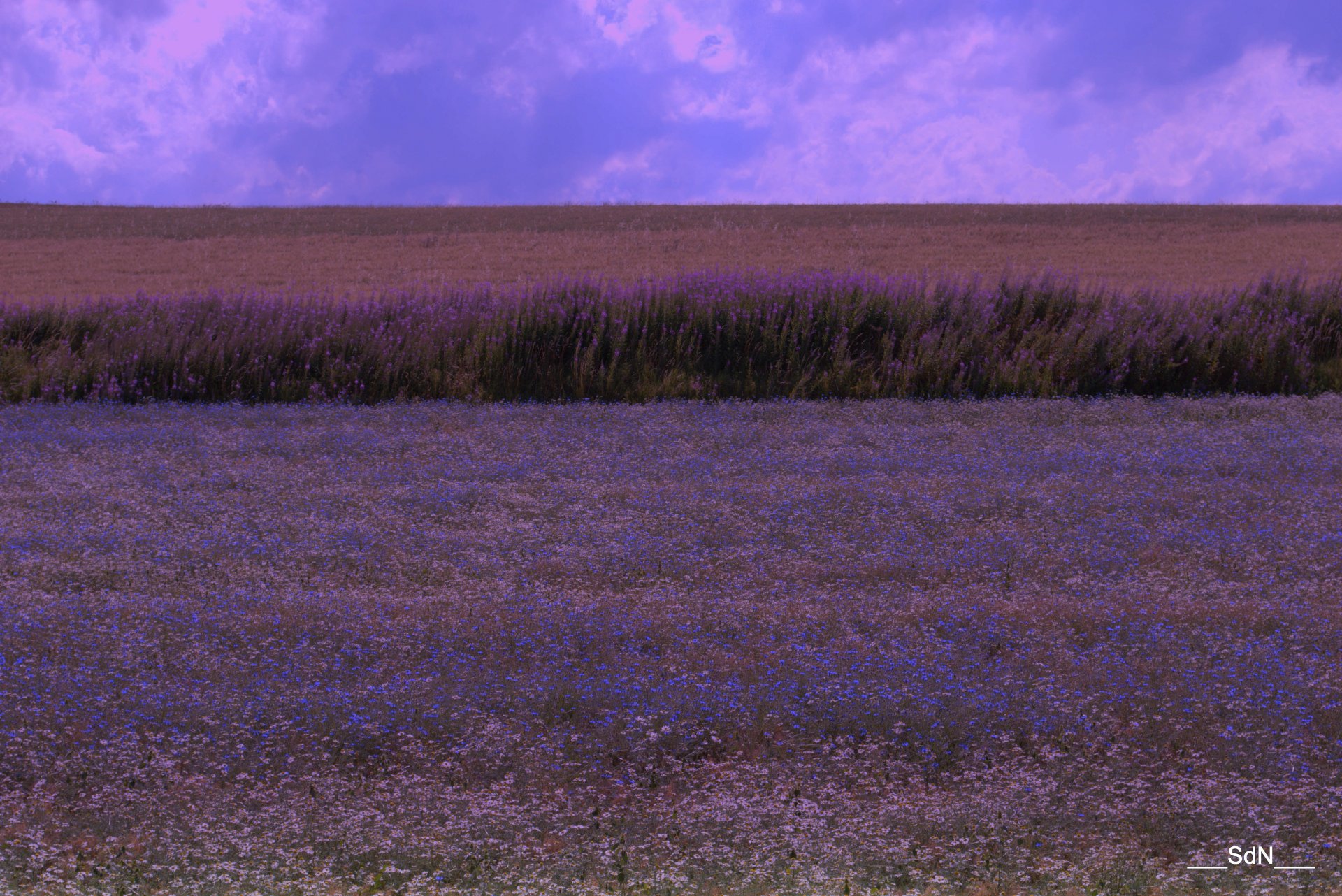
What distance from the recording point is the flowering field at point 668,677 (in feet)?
9.98

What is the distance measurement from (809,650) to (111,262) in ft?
103

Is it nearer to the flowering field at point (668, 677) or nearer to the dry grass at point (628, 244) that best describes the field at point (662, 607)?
the flowering field at point (668, 677)

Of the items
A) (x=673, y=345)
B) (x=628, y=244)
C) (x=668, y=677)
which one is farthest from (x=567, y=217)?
(x=668, y=677)

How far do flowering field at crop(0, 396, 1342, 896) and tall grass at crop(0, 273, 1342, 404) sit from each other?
3851 mm

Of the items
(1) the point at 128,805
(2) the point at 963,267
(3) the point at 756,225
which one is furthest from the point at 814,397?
(3) the point at 756,225

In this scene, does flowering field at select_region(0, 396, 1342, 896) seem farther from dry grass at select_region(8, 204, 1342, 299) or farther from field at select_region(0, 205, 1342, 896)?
dry grass at select_region(8, 204, 1342, 299)

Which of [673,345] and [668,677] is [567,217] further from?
[668,677]

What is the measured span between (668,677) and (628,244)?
1212 inches

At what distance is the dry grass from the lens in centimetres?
2564

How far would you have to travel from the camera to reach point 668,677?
13.5 ft

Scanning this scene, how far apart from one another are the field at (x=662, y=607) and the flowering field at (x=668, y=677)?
0.06ft

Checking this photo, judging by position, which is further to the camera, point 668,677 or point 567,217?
point 567,217

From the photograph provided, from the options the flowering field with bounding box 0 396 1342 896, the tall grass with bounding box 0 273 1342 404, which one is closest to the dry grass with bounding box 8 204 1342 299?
the tall grass with bounding box 0 273 1342 404

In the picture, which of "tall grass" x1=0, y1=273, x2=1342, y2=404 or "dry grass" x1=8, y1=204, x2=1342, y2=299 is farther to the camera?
"dry grass" x1=8, y1=204, x2=1342, y2=299
